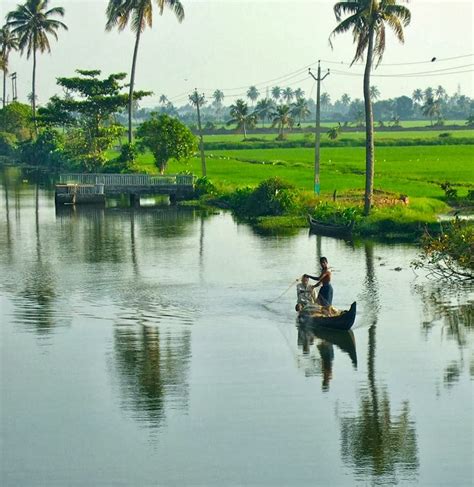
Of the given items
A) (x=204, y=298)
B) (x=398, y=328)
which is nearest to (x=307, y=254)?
(x=204, y=298)

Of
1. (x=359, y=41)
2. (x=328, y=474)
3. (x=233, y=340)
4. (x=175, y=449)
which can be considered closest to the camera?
(x=328, y=474)

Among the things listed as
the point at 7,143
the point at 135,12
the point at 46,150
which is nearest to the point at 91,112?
the point at 135,12

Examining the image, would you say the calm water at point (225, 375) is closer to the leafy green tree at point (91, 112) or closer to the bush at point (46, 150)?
the leafy green tree at point (91, 112)

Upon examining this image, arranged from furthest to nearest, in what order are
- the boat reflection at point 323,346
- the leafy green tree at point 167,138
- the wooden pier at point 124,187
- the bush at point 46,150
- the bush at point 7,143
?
1. the bush at point 7,143
2. the bush at point 46,150
3. the leafy green tree at point 167,138
4. the wooden pier at point 124,187
5. the boat reflection at point 323,346

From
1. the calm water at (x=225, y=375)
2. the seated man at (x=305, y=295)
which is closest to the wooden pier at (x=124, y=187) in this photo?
the calm water at (x=225, y=375)

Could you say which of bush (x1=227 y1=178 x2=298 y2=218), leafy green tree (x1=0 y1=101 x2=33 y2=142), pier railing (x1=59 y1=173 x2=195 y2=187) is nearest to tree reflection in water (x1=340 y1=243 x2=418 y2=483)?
bush (x1=227 y1=178 x2=298 y2=218)

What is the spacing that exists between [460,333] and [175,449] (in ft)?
51.4

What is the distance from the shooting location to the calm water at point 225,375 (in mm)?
24703

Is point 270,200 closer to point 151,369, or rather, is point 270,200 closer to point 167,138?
point 167,138

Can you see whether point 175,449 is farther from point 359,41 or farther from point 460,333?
point 359,41

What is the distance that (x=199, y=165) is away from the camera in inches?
5089

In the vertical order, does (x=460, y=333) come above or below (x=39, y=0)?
below

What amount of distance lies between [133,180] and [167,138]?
5925 mm

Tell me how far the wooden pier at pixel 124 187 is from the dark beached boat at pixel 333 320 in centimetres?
5255
